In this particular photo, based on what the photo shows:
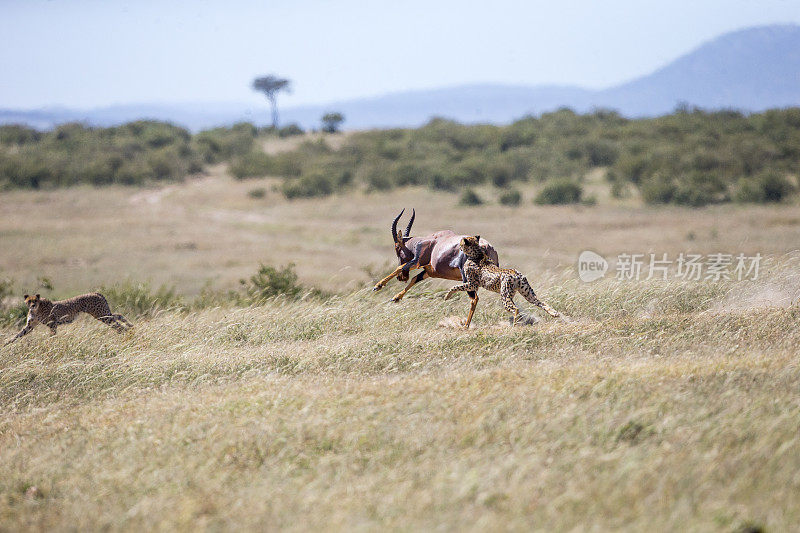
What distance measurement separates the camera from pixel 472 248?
7.59 m

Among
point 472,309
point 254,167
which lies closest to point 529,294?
point 472,309

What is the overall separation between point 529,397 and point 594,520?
1740 millimetres

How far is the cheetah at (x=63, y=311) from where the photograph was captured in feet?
29.4

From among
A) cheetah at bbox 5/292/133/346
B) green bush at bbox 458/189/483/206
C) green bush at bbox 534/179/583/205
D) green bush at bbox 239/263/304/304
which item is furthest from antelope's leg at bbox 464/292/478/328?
green bush at bbox 458/189/483/206

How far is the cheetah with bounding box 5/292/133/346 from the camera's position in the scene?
29.4ft

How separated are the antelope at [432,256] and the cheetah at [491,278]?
0.11 m

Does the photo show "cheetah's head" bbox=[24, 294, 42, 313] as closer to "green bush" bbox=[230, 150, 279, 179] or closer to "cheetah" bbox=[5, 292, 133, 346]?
"cheetah" bbox=[5, 292, 133, 346]

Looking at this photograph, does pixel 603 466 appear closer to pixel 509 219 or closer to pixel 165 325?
pixel 165 325

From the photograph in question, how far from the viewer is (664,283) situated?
10.3 meters

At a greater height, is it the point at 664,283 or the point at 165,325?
the point at 664,283

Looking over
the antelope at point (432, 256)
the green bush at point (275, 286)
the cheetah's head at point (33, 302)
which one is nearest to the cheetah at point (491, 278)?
the antelope at point (432, 256)

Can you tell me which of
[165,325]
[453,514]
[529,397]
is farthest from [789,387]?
[165,325]

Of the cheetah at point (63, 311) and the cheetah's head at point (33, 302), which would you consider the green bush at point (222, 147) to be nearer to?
the cheetah at point (63, 311)

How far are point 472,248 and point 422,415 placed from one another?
2.56m
